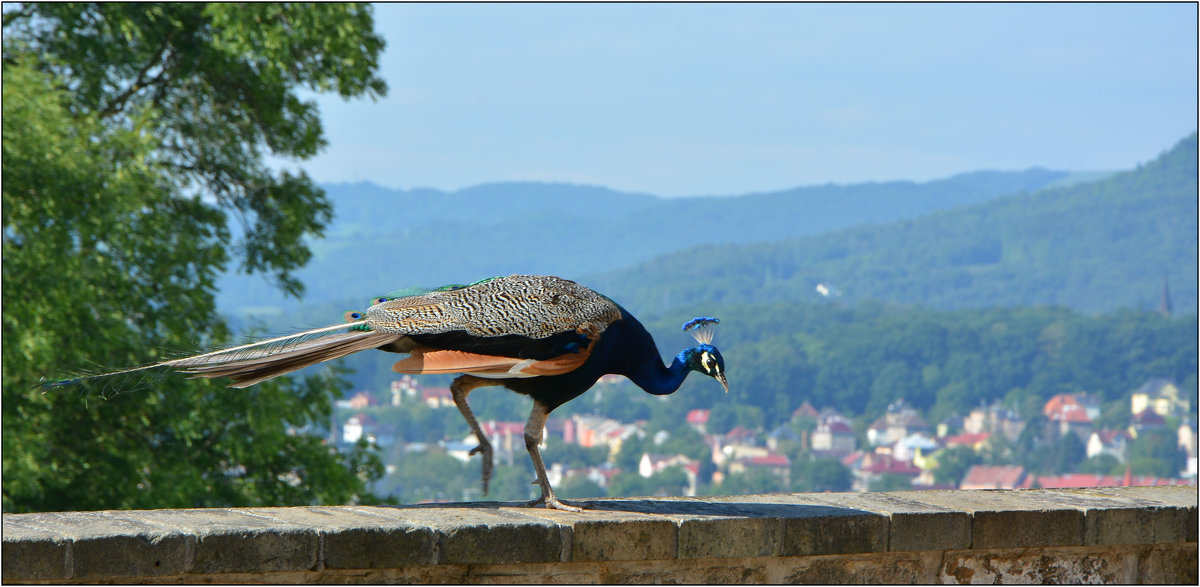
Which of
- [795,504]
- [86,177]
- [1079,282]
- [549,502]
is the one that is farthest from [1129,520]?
[1079,282]

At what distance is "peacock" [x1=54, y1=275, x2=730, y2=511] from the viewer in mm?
4605

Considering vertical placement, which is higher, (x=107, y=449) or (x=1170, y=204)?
(x=1170, y=204)

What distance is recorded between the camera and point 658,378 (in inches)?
198

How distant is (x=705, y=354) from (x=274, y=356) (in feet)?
5.05

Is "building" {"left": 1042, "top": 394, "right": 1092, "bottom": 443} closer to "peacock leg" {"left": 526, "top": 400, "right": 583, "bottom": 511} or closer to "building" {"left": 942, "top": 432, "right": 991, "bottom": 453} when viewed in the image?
"building" {"left": 942, "top": 432, "right": 991, "bottom": 453}

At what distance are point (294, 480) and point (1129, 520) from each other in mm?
9654

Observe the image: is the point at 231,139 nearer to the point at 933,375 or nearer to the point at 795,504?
the point at 795,504

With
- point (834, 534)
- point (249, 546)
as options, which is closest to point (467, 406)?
point (249, 546)

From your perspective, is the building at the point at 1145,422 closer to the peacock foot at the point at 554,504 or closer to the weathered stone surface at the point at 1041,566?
Result: the weathered stone surface at the point at 1041,566

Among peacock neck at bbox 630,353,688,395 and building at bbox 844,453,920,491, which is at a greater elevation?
peacock neck at bbox 630,353,688,395

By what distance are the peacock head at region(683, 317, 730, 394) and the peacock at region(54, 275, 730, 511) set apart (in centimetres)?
18

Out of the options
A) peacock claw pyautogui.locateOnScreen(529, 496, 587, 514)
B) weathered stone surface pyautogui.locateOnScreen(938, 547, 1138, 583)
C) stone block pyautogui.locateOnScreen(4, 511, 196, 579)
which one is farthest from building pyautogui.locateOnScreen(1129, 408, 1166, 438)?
stone block pyautogui.locateOnScreen(4, 511, 196, 579)

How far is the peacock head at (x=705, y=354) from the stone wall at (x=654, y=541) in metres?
0.48

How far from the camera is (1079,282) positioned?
566 ft
